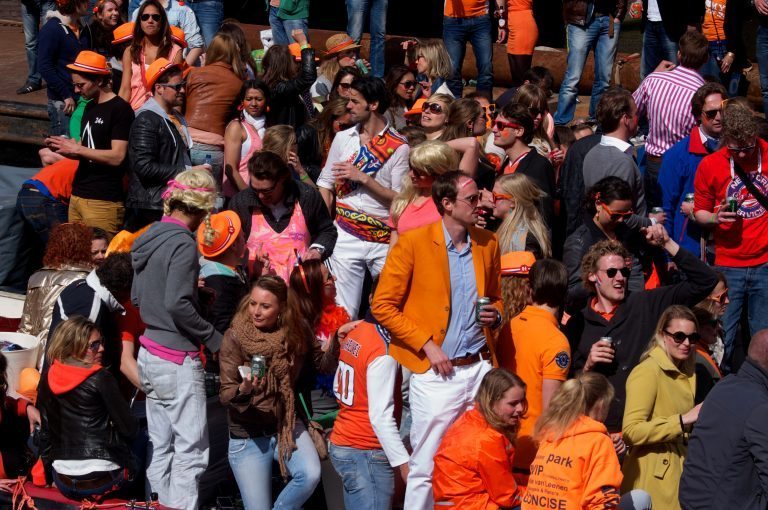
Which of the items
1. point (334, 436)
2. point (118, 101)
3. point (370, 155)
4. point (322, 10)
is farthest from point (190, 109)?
point (322, 10)

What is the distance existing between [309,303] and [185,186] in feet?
3.10

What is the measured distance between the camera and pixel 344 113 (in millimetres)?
9008

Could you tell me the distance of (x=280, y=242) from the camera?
23.2 ft

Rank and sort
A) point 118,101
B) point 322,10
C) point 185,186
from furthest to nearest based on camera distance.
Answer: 1. point 322,10
2. point 118,101
3. point 185,186

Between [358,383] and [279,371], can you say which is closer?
[358,383]

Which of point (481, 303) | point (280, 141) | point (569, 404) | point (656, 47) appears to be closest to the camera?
point (569, 404)

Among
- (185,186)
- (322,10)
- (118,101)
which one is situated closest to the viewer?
(185,186)

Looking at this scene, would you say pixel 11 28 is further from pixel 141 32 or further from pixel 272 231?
pixel 272 231

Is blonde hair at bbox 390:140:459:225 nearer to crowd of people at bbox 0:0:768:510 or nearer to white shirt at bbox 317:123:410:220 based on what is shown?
crowd of people at bbox 0:0:768:510

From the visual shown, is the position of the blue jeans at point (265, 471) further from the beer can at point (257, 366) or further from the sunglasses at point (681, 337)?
the sunglasses at point (681, 337)

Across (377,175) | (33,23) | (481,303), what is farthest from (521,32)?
(481,303)

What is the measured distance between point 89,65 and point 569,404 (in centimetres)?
446

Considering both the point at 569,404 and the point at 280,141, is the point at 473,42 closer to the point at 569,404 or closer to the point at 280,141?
the point at 280,141

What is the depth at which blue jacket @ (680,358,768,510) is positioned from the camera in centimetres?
514
